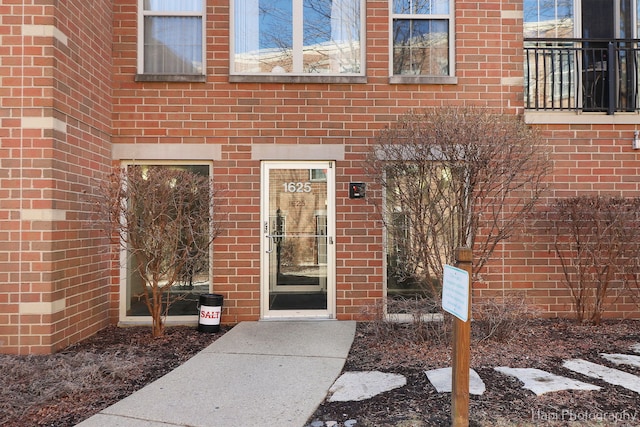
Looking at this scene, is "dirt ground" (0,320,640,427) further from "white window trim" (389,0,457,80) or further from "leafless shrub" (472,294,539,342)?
"white window trim" (389,0,457,80)

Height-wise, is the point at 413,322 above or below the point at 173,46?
below

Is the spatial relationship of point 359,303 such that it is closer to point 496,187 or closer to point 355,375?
point 355,375

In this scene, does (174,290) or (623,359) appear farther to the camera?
(174,290)

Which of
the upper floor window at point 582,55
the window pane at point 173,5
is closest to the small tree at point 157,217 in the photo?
the window pane at point 173,5

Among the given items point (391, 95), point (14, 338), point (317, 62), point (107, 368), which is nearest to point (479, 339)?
point (391, 95)

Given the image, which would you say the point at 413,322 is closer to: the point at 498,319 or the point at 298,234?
the point at 498,319

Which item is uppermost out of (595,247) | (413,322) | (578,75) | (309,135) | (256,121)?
(578,75)

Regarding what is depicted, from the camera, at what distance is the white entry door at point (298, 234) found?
604 cm

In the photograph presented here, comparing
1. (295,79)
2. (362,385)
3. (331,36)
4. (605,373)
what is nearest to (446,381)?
(362,385)

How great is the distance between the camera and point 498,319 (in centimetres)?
473

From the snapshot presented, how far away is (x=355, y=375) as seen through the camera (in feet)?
12.9

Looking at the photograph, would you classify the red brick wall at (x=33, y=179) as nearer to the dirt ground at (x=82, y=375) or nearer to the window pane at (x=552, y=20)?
the dirt ground at (x=82, y=375)

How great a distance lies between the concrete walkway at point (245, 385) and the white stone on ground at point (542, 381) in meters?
1.62

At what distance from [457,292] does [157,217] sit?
11.5 feet
